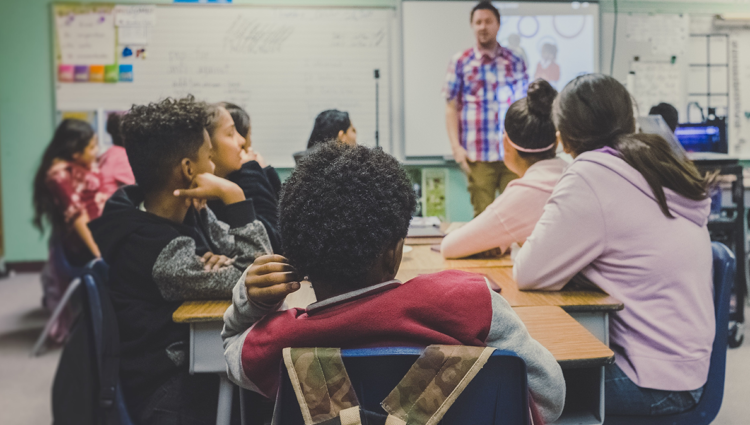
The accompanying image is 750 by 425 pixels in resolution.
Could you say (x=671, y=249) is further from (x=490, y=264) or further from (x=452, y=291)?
(x=452, y=291)

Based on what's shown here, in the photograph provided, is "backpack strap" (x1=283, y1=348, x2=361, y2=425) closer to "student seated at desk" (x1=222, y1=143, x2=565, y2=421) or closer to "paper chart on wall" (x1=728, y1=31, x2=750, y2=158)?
"student seated at desk" (x1=222, y1=143, x2=565, y2=421)

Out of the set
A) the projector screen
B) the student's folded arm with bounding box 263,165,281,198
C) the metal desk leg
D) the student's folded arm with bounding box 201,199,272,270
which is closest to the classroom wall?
the projector screen

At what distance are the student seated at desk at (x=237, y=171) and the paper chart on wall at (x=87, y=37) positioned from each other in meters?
2.99

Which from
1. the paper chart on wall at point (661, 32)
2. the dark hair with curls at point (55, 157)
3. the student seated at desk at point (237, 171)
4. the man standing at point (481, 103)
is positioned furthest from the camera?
the paper chart on wall at point (661, 32)

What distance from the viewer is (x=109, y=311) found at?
134cm

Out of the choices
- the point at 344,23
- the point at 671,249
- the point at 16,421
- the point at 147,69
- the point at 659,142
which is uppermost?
the point at 344,23

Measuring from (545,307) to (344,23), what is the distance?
365 cm

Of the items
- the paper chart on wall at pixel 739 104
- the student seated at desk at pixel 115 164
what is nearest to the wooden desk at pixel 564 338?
the student seated at desk at pixel 115 164

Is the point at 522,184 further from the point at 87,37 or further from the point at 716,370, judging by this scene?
the point at 87,37

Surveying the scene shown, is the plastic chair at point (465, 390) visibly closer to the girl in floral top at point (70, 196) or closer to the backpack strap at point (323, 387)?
the backpack strap at point (323, 387)

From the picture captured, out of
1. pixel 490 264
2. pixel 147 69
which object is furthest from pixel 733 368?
pixel 147 69

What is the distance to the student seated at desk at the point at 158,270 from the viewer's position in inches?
52.9

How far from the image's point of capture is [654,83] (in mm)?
Answer: 4719

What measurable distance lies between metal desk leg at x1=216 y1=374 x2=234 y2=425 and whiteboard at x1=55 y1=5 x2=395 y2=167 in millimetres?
3328
